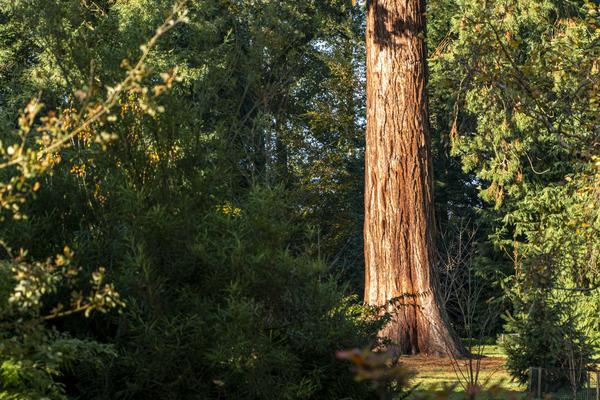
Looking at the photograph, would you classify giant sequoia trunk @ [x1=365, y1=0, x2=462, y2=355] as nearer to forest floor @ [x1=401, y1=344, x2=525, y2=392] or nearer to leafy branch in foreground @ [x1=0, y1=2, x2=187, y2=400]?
forest floor @ [x1=401, y1=344, x2=525, y2=392]

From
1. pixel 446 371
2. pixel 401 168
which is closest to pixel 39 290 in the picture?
pixel 446 371

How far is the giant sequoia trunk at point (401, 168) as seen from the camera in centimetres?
1362

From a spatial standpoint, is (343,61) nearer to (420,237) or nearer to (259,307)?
(420,237)

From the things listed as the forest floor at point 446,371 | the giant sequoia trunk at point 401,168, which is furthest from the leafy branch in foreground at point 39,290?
the giant sequoia trunk at point 401,168

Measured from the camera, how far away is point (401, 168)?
1358 centimetres

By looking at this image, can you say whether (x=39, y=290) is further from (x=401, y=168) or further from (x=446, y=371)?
(x=401, y=168)

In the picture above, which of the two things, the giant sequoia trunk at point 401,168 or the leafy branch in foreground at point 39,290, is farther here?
the giant sequoia trunk at point 401,168

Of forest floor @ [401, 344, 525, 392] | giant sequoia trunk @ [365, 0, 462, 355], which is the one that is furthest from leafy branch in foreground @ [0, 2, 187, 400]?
giant sequoia trunk @ [365, 0, 462, 355]

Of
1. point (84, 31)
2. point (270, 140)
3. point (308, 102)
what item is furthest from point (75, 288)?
point (308, 102)

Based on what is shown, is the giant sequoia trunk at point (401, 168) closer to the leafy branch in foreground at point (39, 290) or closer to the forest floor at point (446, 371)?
the forest floor at point (446, 371)

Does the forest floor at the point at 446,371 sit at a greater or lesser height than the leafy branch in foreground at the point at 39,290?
lesser

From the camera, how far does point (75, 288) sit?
6.06m

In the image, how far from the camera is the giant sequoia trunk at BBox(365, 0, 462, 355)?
1362cm

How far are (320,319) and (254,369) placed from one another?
888 millimetres
